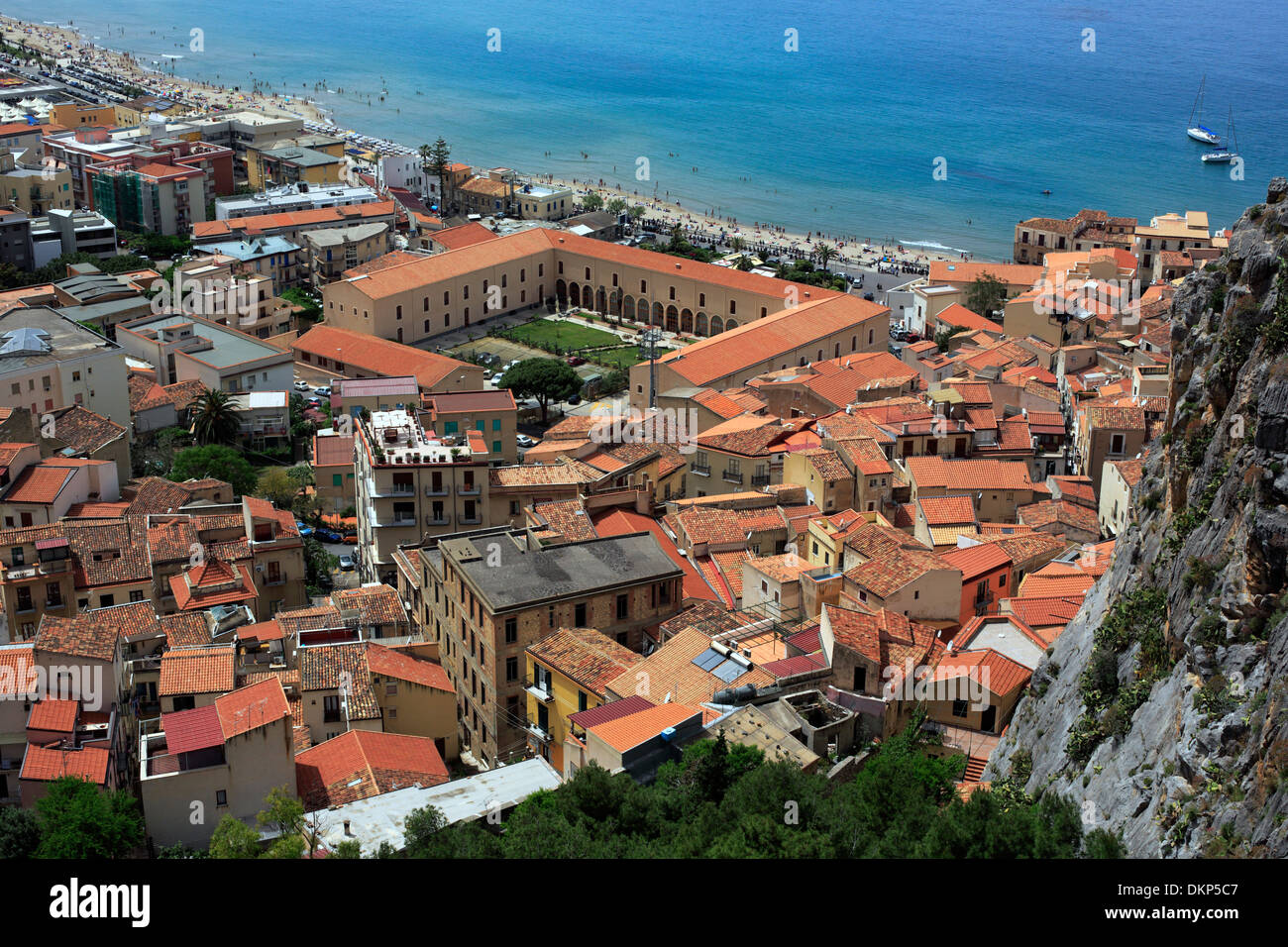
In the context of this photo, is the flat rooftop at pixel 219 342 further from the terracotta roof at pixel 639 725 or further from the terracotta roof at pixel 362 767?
the terracotta roof at pixel 639 725

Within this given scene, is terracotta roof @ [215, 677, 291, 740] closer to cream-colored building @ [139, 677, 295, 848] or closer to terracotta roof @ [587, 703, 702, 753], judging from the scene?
cream-colored building @ [139, 677, 295, 848]

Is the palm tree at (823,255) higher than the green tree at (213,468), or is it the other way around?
the palm tree at (823,255)

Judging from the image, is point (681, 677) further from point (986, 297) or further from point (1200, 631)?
point (986, 297)

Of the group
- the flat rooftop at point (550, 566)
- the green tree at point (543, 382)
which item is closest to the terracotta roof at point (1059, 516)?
the flat rooftop at point (550, 566)

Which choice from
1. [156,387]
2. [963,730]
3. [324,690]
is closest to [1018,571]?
[963,730]

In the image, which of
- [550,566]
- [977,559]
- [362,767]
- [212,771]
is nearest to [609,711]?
[362,767]

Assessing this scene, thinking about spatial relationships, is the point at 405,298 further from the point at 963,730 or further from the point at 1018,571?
the point at 963,730

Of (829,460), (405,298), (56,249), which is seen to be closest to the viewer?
(829,460)
